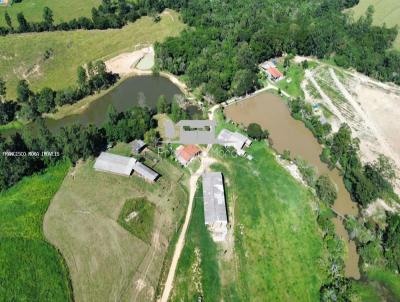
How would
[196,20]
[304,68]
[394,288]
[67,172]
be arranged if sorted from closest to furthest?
[394,288] < [67,172] < [304,68] < [196,20]

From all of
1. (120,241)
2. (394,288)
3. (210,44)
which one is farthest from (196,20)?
(394,288)

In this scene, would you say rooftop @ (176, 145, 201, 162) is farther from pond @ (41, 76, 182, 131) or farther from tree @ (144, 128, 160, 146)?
pond @ (41, 76, 182, 131)

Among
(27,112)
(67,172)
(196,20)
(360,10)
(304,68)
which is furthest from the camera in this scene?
(360,10)

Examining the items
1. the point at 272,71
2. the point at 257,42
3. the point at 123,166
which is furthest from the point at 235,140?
the point at 257,42

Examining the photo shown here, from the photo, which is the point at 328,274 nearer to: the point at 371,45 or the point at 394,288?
the point at 394,288

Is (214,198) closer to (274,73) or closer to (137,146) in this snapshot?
(137,146)
